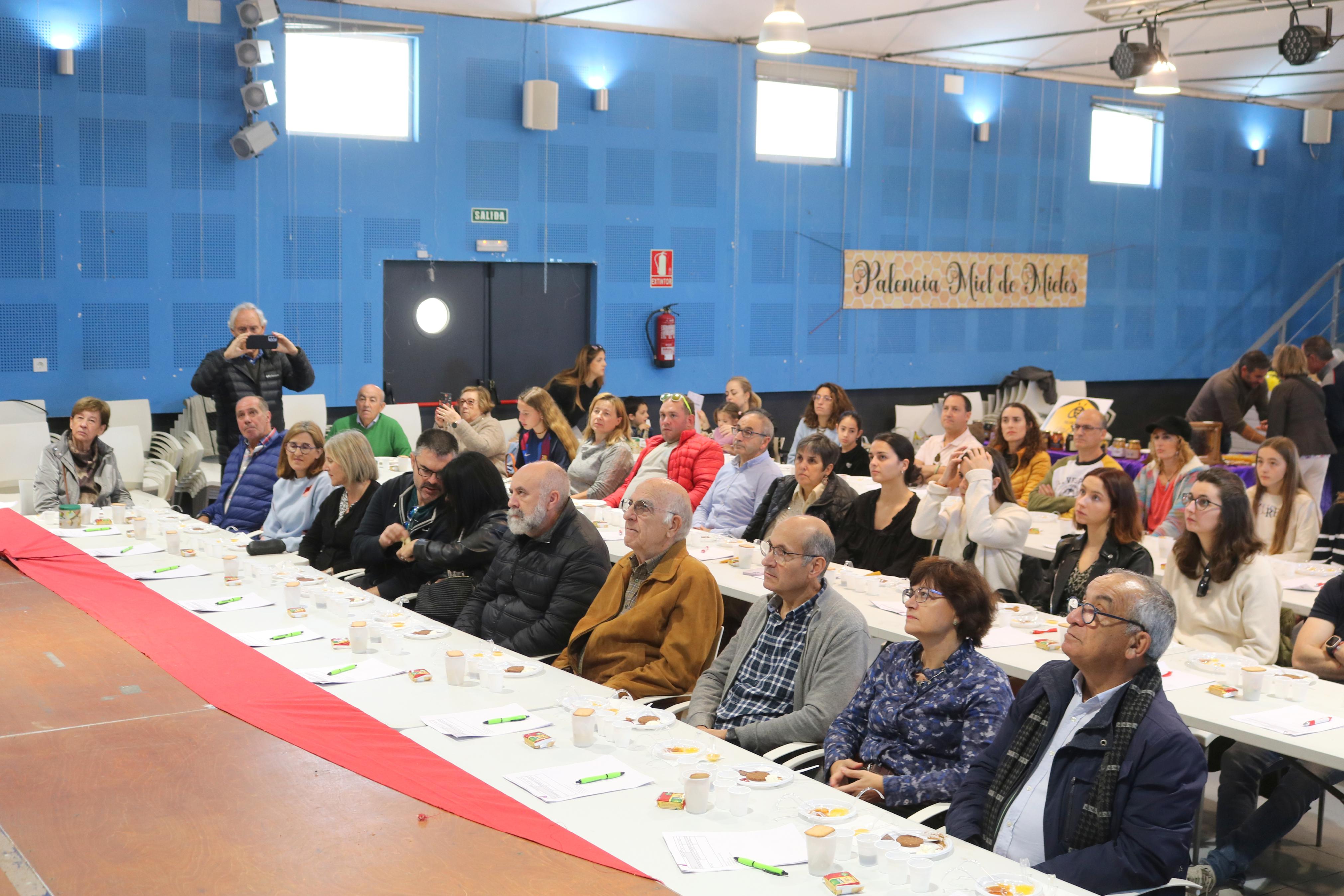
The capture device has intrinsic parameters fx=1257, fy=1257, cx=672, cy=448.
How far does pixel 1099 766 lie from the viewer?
2961mm

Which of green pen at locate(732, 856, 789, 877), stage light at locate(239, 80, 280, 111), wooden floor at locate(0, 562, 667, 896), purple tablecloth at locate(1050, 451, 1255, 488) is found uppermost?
stage light at locate(239, 80, 280, 111)

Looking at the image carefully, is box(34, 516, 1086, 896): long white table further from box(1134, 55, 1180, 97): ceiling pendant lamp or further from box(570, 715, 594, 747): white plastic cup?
box(1134, 55, 1180, 97): ceiling pendant lamp

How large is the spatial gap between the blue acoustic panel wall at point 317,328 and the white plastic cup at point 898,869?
966cm

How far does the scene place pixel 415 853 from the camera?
9.04 ft

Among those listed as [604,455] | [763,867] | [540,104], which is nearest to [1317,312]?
[540,104]

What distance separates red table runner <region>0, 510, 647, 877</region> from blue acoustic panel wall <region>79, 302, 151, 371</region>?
5264 mm

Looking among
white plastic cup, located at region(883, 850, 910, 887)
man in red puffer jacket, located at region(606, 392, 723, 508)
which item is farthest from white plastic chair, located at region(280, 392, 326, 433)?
white plastic cup, located at region(883, 850, 910, 887)

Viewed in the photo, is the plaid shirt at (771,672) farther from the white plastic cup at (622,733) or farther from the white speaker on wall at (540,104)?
the white speaker on wall at (540,104)

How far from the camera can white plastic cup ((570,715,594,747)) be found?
3.40 meters

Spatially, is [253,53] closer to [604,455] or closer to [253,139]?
[253,139]

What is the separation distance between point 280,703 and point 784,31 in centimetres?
586

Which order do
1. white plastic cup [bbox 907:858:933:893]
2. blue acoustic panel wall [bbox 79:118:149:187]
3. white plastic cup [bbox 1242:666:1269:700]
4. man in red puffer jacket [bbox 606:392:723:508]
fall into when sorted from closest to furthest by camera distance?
1. white plastic cup [bbox 907:858:933:893]
2. white plastic cup [bbox 1242:666:1269:700]
3. man in red puffer jacket [bbox 606:392:723:508]
4. blue acoustic panel wall [bbox 79:118:149:187]

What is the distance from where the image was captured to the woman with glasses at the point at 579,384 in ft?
35.3

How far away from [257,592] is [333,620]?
0.61 meters
